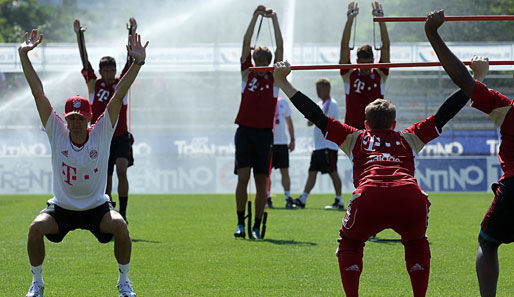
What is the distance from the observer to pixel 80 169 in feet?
22.1

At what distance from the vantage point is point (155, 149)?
27.5 meters

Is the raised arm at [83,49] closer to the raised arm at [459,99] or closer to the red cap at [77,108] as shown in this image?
the red cap at [77,108]

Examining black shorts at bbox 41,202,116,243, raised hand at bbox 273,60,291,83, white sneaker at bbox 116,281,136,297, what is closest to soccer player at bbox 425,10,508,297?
raised hand at bbox 273,60,291,83

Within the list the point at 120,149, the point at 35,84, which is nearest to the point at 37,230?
the point at 35,84

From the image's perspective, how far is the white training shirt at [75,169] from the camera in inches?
265

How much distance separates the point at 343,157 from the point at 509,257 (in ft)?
48.3

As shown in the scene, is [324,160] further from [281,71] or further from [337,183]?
[281,71]

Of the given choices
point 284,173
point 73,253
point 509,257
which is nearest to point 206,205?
point 284,173

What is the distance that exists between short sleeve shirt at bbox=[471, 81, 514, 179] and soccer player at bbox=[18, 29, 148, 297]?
2739 mm

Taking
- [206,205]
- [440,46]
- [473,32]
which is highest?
[473,32]

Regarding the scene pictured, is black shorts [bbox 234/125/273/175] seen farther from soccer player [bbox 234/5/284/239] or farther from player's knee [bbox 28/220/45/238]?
player's knee [bbox 28/220/45/238]

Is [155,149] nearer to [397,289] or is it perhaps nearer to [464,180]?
[464,180]

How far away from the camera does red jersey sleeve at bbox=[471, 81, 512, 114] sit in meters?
5.45

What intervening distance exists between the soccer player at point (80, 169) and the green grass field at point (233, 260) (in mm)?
587
